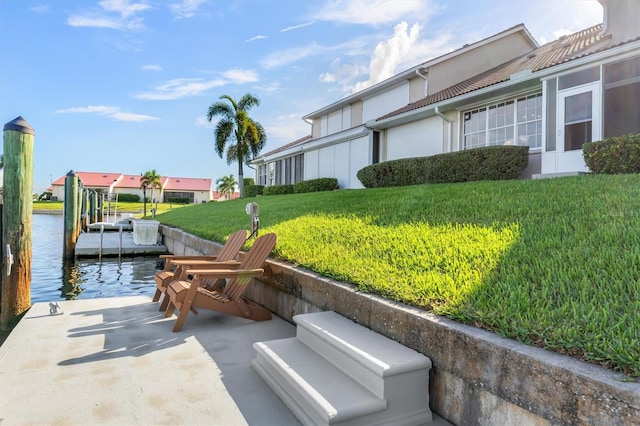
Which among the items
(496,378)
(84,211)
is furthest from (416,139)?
(84,211)

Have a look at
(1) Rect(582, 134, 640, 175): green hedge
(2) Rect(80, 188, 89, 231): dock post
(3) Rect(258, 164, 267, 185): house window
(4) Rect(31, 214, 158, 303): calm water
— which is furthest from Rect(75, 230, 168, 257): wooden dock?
(3) Rect(258, 164, 267, 185): house window

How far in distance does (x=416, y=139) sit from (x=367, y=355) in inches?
549

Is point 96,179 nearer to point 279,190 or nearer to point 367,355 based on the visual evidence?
point 279,190

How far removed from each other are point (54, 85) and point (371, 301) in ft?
68.1

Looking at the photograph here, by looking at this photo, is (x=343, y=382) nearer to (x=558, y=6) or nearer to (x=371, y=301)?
(x=371, y=301)

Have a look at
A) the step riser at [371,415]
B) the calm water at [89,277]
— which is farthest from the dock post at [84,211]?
the step riser at [371,415]

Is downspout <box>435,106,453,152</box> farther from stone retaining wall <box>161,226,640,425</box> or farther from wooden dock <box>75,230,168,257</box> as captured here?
stone retaining wall <box>161,226,640,425</box>

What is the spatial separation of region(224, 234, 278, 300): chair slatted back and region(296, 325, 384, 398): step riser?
1.37 m

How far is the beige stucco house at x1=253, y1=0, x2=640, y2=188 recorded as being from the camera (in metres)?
9.55

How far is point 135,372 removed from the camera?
311 cm

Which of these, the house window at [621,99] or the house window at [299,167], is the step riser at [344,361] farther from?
the house window at [299,167]

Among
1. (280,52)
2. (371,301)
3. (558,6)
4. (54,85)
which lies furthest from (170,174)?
(371,301)

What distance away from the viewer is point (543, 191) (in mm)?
6301

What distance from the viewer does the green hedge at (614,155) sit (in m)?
7.94
